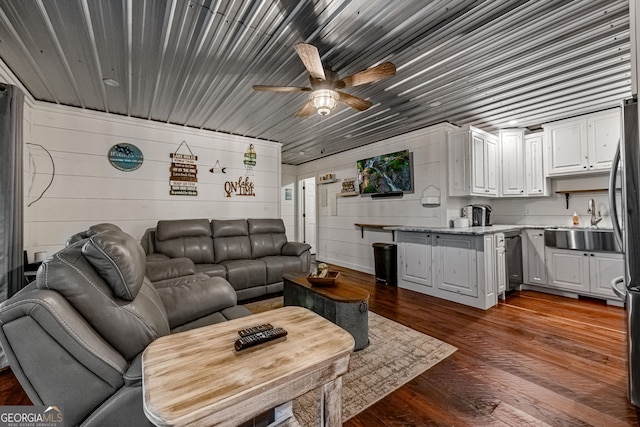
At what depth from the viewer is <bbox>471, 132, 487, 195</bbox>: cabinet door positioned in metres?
3.91

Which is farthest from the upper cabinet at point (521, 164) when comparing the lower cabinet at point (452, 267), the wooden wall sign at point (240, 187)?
the wooden wall sign at point (240, 187)

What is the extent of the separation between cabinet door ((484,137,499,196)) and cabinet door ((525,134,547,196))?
436mm

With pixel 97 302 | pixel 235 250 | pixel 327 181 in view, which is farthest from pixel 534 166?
pixel 97 302

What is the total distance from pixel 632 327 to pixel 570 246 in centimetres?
239

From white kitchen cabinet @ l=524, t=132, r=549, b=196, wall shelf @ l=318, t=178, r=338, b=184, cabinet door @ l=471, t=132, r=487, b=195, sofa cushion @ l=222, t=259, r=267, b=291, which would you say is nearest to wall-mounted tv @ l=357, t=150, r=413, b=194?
wall shelf @ l=318, t=178, r=338, b=184

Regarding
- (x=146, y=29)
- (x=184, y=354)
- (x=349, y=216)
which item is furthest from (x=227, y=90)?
(x=349, y=216)

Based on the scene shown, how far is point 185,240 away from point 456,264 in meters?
3.71

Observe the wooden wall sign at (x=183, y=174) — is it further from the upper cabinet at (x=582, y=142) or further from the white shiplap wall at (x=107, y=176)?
the upper cabinet at (x=582, y=142)

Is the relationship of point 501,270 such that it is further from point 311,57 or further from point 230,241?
point 230,241

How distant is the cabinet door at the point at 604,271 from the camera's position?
3240 mm

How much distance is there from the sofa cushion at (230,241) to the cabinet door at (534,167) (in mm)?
4529

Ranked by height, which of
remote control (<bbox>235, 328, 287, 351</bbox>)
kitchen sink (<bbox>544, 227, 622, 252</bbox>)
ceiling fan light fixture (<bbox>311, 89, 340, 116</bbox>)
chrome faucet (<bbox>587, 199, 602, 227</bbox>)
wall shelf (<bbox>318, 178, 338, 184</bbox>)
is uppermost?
ceiling fan light fixture (<bbox>311, 89, 340, 116</bbox>)

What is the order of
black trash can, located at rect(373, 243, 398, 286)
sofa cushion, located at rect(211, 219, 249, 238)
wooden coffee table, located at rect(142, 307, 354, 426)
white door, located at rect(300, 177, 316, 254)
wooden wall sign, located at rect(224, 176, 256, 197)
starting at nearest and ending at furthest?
wooden coffee table, located at rect(142, 307, 354, 426)
sofa cushion, located at rect(211, 219, 249, 238)
black trash can, located at rect(373, 243, 398, 286)
wooden wall sign, located at rect(224, 176, 256, 197)
white door, located at rect(300, 177, 316, 254)

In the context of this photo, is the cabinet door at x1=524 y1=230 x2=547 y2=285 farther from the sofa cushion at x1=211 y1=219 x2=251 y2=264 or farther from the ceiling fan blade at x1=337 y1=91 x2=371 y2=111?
the sofa cushion at x1=211 y1=219 x2=251 y2=264
